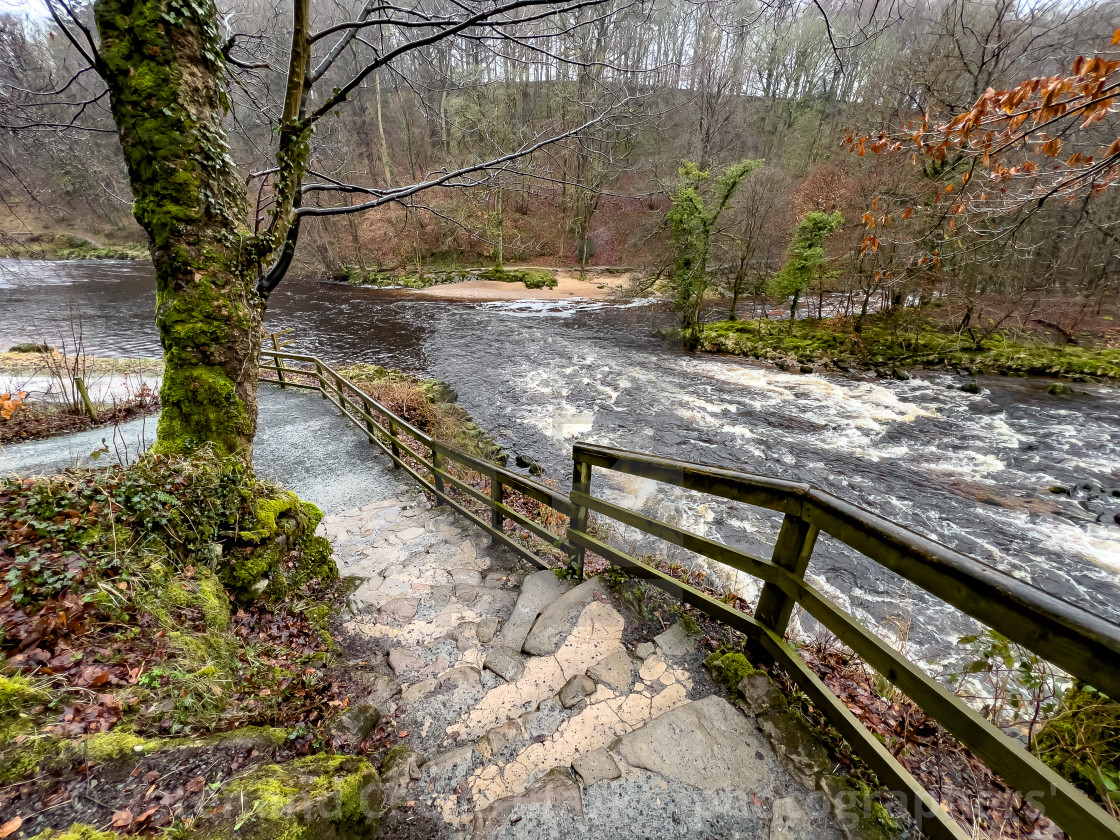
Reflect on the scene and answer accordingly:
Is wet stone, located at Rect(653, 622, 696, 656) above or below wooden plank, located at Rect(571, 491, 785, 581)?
below

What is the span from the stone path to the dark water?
3.49m

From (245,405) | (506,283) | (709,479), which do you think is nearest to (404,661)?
(709,479)

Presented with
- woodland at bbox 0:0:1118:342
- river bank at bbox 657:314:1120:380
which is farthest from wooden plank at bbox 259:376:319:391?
river bank at bbox 657:314:1120:380

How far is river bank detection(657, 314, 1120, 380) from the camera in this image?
40.4 ft

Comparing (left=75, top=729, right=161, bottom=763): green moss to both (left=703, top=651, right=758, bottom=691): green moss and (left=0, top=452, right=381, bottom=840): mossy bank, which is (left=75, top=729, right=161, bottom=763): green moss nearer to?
(left=0, top=452, right=381, bottom=840): mossy bank

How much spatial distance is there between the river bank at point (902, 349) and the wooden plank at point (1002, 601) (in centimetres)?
1376

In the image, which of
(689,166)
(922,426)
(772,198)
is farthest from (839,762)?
(772,198)

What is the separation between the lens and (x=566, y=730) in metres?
2.09

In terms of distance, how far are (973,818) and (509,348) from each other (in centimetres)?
1582

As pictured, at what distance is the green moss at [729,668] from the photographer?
2105mm

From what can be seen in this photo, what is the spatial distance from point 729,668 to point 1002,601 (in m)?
1.23

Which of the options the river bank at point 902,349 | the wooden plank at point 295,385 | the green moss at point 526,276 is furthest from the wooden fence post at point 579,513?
the green moss at point 526,276

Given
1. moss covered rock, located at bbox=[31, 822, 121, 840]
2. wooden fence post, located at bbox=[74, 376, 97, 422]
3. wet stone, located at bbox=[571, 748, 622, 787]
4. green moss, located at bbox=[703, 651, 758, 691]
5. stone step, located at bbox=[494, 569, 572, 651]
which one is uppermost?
moss covered rock, located at bbox=[31, 822, 121, 840]

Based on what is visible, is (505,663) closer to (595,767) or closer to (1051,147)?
(595,767)
